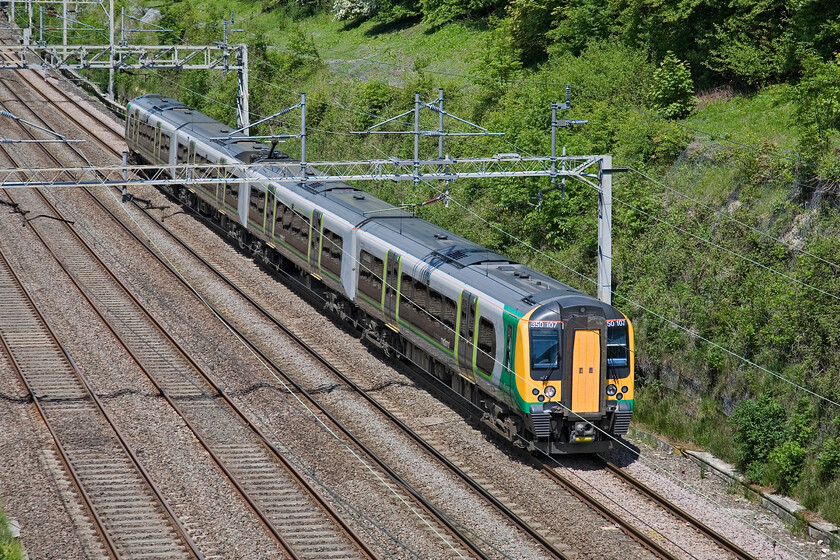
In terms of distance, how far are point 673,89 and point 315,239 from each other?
1100 centimetres

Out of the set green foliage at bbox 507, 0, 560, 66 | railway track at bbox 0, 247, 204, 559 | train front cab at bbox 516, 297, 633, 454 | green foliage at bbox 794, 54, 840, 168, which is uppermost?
green foliage at bbox 507, 0, 560, 66

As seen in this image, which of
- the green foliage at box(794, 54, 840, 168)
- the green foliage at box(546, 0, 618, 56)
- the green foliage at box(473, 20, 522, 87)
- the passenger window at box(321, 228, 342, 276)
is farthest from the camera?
the green foliage at box(546, 0, 618, 56)

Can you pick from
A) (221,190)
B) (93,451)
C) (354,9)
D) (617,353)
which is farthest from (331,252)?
(354,9)

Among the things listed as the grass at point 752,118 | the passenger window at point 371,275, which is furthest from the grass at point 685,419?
the grass at point 752,118

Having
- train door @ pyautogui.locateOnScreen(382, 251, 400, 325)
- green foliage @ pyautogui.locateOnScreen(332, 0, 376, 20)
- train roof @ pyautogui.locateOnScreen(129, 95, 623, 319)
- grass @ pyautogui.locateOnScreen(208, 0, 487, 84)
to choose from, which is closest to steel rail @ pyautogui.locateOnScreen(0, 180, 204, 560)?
train roof @ pyautogui.locateOnScreen(129, 95, 623, 319)

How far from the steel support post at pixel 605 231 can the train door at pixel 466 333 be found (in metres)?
3.90

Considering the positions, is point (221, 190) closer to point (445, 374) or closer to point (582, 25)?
point (445, 374)

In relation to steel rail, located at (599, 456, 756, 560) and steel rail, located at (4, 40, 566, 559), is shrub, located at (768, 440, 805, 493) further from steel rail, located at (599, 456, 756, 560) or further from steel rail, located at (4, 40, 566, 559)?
steel rail, located at (4, 40, 566, 559)

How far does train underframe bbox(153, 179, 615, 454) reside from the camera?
1870cm

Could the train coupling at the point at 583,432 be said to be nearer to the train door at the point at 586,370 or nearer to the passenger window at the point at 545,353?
the train door at the point at 586,370

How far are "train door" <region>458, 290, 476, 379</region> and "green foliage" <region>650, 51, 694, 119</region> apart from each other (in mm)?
12005

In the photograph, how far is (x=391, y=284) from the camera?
23.4 meters

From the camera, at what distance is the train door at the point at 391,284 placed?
23.1 meters

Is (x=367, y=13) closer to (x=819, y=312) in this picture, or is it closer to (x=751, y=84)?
(x=751, y=84)
